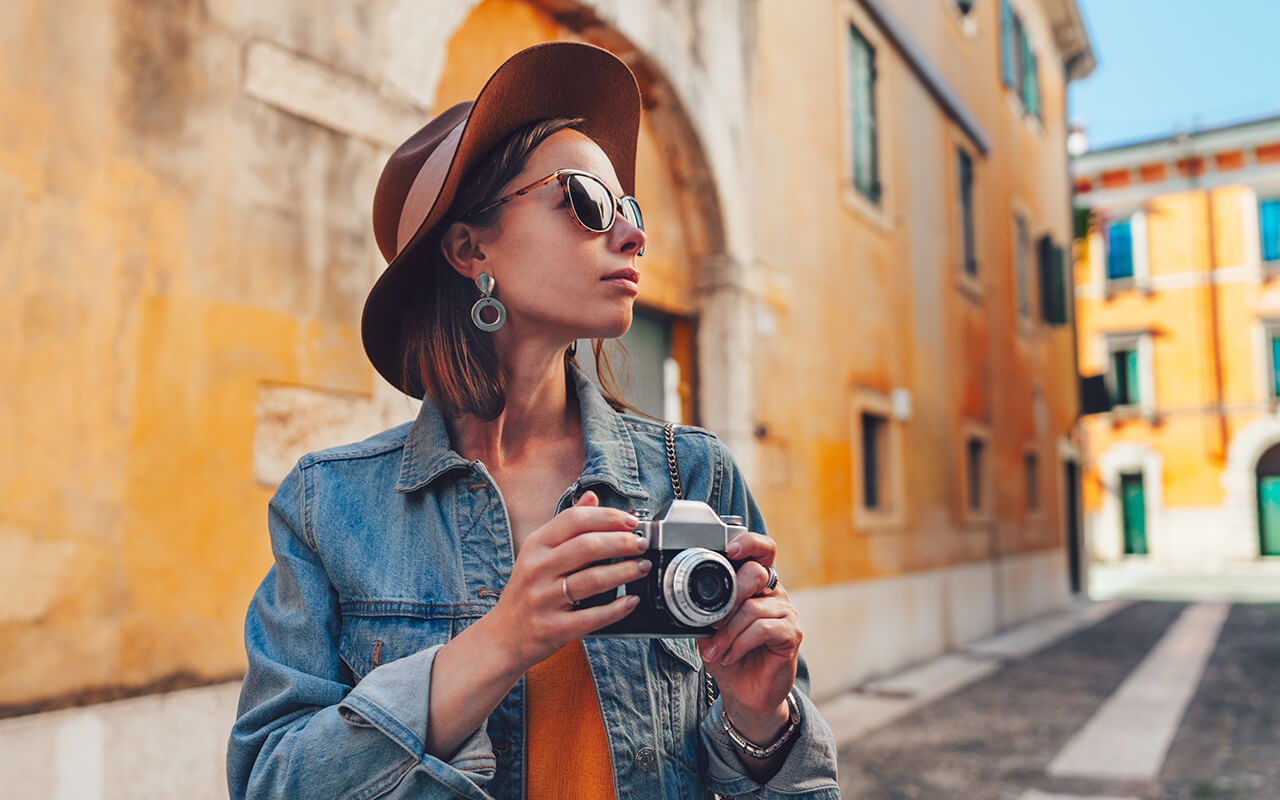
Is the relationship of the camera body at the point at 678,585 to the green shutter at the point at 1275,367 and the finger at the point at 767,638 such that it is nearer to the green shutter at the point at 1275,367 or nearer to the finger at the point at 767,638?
the finger at the point at 767,638

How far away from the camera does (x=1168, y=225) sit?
83.4 ft

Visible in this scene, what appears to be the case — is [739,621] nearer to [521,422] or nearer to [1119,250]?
[521,422]

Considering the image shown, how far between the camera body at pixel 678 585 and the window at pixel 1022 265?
14.5 metres

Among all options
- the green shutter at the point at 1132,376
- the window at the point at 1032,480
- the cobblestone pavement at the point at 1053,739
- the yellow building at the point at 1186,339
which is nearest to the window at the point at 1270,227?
the yellow building at the point at 1186,339

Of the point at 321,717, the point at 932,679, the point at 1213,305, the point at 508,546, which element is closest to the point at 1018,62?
the point at 932,679

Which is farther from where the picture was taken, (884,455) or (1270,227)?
(1270,227)

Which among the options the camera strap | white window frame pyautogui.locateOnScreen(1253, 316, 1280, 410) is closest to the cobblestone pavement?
the camera strap

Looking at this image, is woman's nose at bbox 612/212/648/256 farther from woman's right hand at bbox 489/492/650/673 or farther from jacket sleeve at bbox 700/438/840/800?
jacket sleeve at bbox 700/438/840/800

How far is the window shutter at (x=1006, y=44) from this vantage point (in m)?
14.2

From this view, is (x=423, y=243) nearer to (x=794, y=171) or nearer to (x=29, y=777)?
(x=29, y=777)

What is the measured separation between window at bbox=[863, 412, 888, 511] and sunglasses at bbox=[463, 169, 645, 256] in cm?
810

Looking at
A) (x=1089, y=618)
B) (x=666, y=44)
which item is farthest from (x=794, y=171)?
(x=1089, y=618)

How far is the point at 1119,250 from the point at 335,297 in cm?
2679

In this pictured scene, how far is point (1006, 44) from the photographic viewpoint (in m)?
14.5
